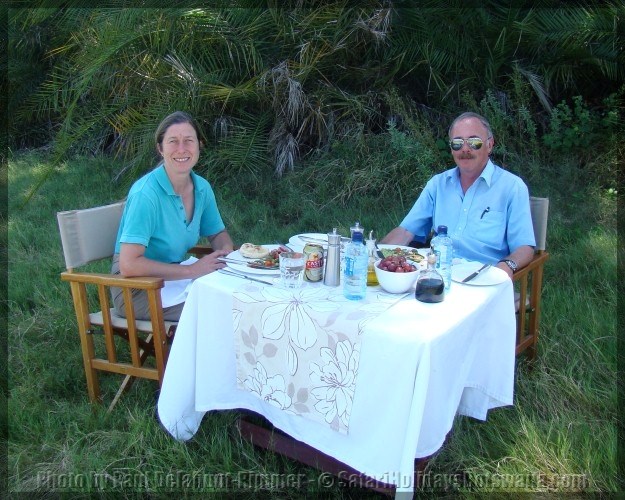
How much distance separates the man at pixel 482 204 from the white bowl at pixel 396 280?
90 cm

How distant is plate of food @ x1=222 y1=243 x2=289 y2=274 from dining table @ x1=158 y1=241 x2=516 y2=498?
0.28ft

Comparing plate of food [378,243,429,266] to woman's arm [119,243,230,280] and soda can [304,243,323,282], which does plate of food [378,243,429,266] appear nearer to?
soda can [304,243,323,282]

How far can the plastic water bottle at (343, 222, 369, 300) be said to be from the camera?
226cm

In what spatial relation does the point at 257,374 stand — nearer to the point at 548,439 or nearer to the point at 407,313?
the point at 407,313

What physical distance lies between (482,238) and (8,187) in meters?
6.48

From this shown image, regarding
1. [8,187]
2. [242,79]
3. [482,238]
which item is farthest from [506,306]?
[8,187]

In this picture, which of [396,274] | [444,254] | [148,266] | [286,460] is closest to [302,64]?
[148,266]

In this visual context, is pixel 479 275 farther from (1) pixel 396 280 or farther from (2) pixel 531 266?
(2) pixel 531 266

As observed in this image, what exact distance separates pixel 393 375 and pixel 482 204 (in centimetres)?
155

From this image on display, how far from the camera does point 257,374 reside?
2.39 metres

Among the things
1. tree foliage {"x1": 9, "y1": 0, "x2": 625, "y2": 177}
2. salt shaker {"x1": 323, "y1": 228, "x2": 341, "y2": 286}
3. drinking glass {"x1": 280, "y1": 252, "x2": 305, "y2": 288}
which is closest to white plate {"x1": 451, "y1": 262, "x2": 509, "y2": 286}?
salt shaker {"x1": 323, "y1": 228, "x2": 341, "y2": 286}

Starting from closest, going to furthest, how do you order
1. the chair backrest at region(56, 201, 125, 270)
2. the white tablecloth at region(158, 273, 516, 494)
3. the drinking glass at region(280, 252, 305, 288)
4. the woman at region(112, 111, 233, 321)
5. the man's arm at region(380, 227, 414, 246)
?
the white tablecloth at region(158, 273, 516, 494)
the drinking glass at region(280, 252, 305, 288)
the woman at region(112, 111, 233, 321)
the chair backrest at region(56, 201, 125, 270)
the man's arm at region(380, 227, 414, 246)

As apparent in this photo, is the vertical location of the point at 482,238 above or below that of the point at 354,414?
above

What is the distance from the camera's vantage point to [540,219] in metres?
3.34
